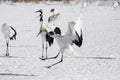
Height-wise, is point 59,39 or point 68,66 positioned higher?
point 59,39

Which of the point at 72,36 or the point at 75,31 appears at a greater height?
the point at 75,31

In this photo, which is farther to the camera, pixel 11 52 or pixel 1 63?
pixel 11 52

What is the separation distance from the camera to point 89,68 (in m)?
8.44

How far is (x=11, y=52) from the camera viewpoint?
11.0 m

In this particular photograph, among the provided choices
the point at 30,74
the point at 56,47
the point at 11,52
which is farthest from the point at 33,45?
the point at 30,74

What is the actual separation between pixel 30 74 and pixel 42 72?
0.35 metres

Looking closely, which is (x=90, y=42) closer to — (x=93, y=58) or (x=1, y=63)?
(x=93, y=58)

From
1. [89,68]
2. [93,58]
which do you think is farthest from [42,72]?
[93,58]

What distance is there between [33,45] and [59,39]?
15.2ft

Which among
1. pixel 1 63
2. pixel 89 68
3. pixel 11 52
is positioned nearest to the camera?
pixel 89 68

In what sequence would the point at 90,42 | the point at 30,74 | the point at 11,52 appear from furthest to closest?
the point at 90,42
the point at 11,52
the point at 30,74

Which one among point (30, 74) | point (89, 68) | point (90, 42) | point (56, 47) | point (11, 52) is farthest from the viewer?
point (90, 42)

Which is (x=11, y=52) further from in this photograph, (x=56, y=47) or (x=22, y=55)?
(x=56, y=47)

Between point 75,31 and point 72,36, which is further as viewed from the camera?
point 72,36
